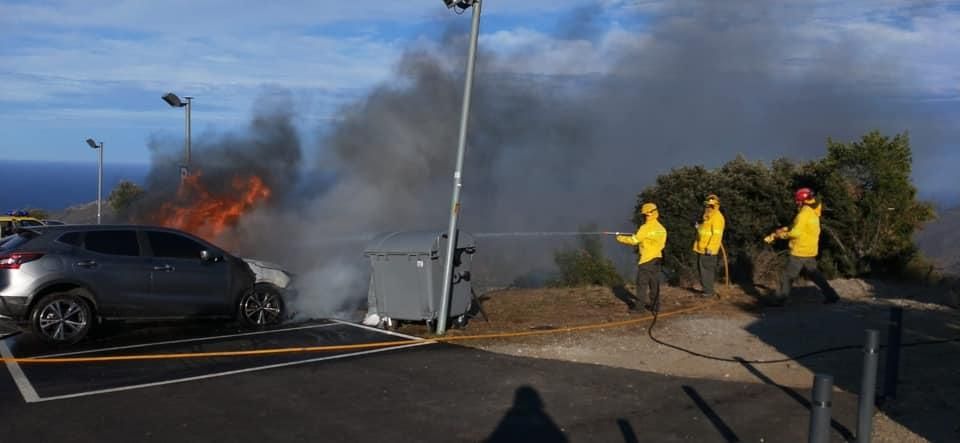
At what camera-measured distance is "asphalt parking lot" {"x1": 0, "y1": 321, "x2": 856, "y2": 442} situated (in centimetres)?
659

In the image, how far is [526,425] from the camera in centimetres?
682

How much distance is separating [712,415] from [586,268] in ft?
32.0

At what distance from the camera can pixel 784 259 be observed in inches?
573

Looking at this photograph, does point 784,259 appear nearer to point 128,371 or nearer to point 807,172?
point 807,172

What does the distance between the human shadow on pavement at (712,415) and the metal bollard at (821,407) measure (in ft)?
6.93

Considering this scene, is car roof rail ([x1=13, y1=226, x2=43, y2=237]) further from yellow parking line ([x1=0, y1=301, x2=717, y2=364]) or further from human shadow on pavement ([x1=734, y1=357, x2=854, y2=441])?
human shadow on pavement ([x1=734, y1=357, x2=854, y2=441])

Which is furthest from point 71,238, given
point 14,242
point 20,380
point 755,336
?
point 755,336

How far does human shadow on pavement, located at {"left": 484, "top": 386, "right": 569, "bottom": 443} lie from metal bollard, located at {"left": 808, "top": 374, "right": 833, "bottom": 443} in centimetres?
244

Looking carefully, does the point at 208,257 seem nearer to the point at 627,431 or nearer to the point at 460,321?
the point at 460,321

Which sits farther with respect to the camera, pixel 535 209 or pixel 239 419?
pixel 535 209

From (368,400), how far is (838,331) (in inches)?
239

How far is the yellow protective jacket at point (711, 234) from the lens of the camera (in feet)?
42.5

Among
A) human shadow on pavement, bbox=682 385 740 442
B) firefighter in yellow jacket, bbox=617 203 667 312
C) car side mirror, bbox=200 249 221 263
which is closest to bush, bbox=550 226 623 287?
firefighter in yellow jacket, bbox=617 203 667 312

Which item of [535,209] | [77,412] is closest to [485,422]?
[77,412]
